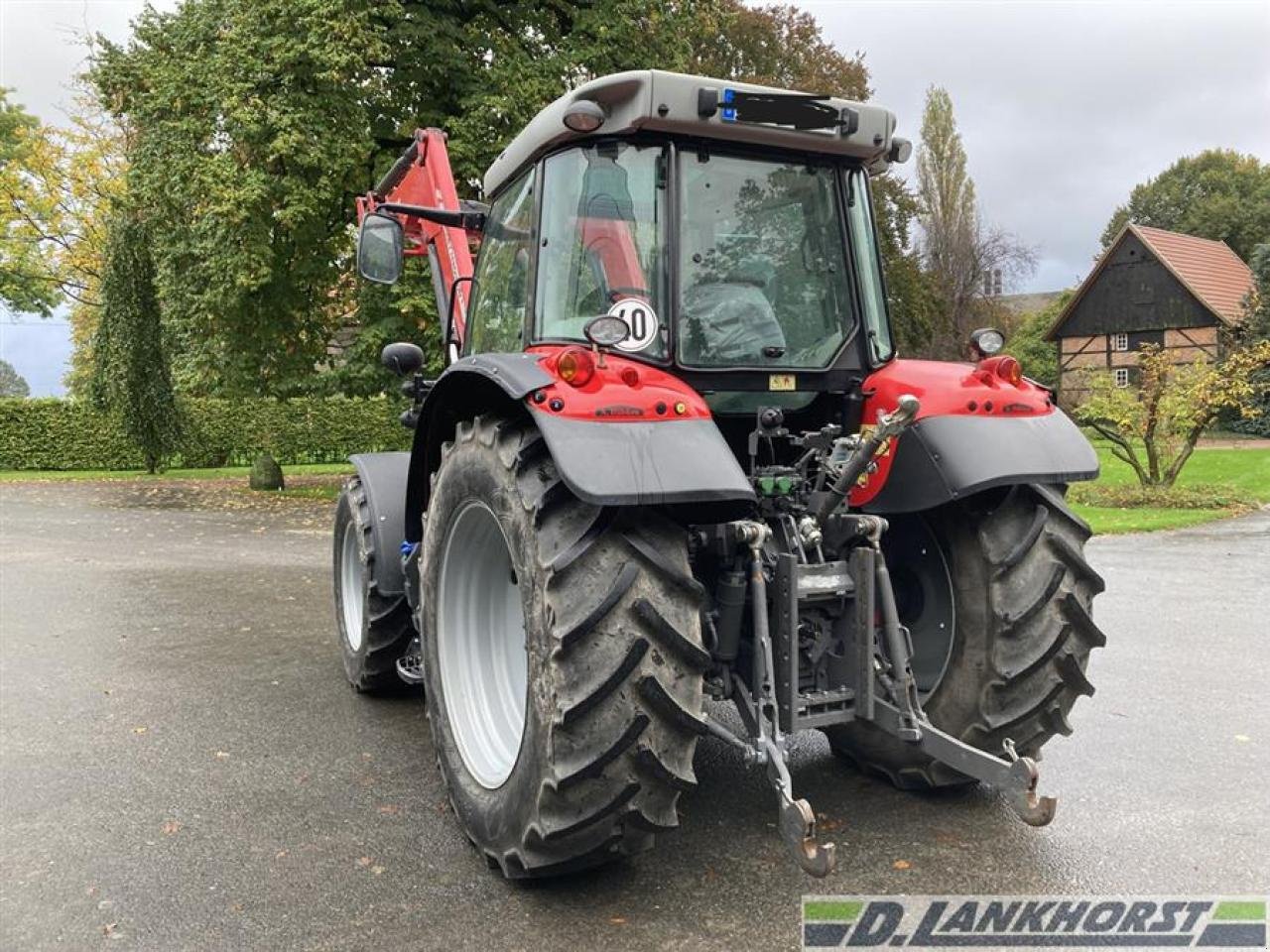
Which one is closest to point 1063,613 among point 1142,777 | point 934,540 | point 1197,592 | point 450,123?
point 934,540

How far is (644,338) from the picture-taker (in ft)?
10.5

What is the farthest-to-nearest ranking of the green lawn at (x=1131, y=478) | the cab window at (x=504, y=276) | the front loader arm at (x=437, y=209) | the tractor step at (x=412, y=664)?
the green lawn at (x=1131, y=478), the front loader arm at (x=437, y=209), the tractor step at (x=412, y=664), the cab window at (x=504, y=276)

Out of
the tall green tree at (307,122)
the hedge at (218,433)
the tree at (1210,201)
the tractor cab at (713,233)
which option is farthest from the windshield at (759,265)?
the tree at (1210,201)

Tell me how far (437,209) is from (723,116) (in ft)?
7.89

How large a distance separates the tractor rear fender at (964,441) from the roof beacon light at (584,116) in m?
1.35

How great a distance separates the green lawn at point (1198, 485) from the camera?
1244 cm

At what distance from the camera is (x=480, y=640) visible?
364 cm

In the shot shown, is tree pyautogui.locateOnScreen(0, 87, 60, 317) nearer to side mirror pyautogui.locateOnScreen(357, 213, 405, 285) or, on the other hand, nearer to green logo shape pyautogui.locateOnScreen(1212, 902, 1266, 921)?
side mirror pyautogui.locateOnScreen(357, 213, 405, 285)

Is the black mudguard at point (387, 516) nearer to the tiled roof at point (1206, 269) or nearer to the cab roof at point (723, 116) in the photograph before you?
the cab roof at point (723, 116)

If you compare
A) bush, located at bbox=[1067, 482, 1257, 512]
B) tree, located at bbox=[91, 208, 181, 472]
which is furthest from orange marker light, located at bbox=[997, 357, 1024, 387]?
tree, located at bbox=[91, 208, 181, 472]

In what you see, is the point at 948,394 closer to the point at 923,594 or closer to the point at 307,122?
the point at 923,594

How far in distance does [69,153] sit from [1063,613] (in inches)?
1248

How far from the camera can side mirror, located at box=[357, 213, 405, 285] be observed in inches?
184

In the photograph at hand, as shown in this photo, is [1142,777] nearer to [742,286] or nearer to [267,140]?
[742,286]
